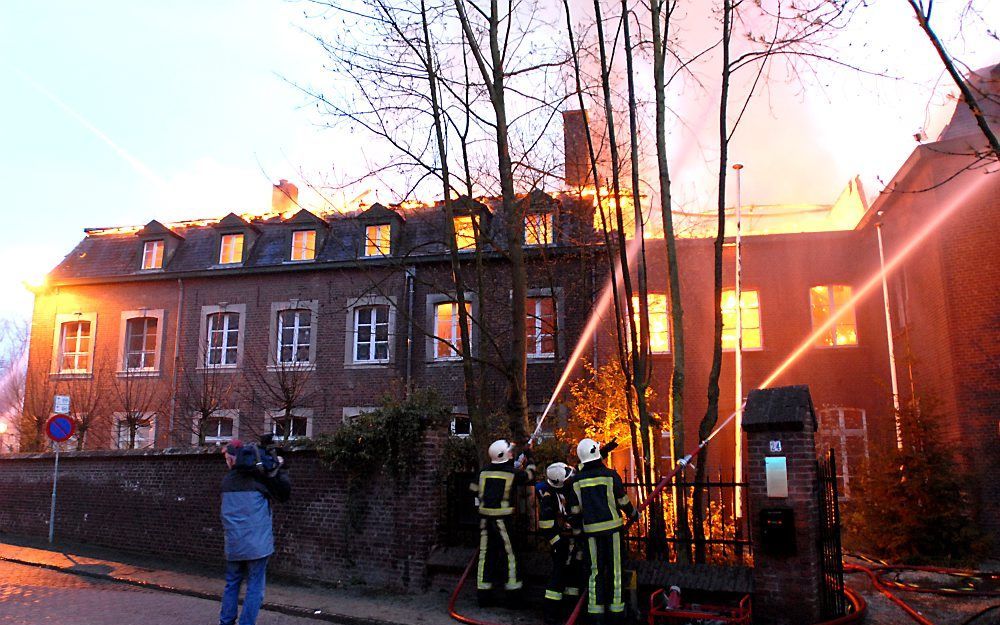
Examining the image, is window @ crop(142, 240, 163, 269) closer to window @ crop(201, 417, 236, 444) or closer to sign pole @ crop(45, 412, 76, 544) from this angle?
window @ crop(201, 417, 236, 444)

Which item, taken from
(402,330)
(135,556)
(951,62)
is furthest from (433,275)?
(951,62)

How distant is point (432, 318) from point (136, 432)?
9696mm

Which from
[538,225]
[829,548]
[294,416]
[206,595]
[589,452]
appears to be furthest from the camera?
[294,416]

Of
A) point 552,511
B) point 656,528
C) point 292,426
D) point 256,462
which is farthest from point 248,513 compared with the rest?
point 292,426

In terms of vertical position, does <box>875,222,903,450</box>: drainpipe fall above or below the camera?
above

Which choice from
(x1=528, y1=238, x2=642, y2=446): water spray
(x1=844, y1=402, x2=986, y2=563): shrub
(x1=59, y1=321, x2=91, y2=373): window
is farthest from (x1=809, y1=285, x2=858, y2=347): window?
(x1=59, y1=321, x2=91, y2=373): window

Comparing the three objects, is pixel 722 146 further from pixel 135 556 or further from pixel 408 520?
pixel 135 556

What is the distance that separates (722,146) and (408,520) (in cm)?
587

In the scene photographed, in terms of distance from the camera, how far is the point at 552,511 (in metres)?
7.77

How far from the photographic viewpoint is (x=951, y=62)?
7.03m

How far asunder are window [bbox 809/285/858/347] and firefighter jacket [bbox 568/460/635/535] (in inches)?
588

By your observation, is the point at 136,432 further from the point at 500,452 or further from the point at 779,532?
the point at 779,532

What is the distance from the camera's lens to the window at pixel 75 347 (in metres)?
24.9

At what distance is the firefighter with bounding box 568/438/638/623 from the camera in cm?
694
